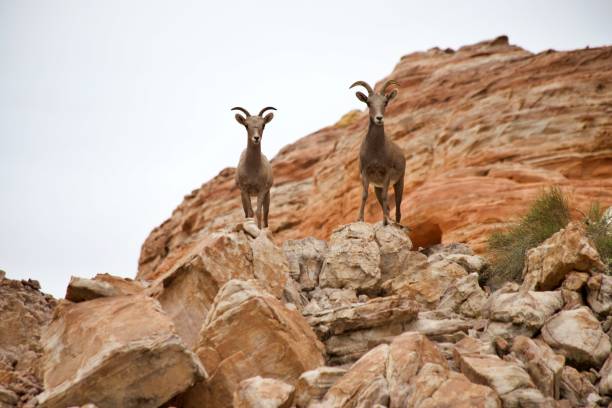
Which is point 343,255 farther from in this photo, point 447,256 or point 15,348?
point 15,348

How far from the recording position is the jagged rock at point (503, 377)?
600 cm

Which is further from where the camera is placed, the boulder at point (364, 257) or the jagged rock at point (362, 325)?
the boulder at point (364, 257)

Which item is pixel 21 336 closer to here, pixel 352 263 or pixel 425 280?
pixel 352 263

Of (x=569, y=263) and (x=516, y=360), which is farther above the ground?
(x=569, y=263)

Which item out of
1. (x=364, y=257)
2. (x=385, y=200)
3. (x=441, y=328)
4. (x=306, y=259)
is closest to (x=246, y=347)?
(x=441, y=328)

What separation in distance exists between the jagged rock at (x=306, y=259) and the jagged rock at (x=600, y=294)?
186 inches

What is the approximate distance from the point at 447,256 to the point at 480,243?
488 centimetres

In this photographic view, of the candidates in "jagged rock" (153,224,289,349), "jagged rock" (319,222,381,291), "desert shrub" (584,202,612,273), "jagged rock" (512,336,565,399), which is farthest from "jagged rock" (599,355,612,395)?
"jagged rock" (319,222,381,291)

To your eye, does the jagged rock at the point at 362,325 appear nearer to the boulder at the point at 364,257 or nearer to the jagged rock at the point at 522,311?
the jagged rock at the point at 522,311

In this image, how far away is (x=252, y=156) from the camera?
13.3 m

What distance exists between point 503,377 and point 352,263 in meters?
5.11

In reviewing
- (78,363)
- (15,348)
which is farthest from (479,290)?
(15,348)

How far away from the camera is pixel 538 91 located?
81.8ft

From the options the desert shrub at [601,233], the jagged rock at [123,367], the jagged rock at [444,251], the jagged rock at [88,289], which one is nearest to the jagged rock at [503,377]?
the jagged rock at [123,367]
